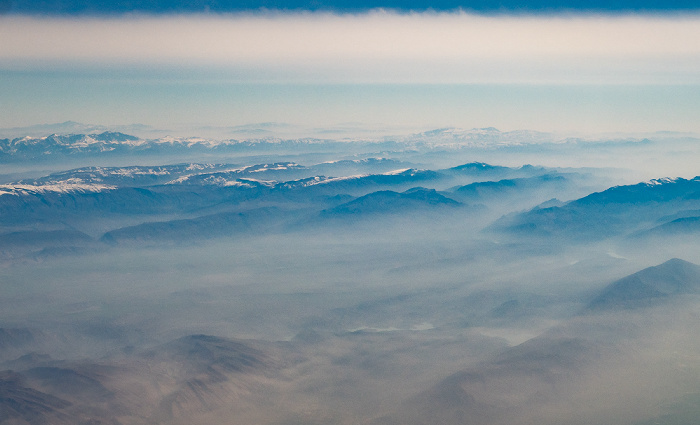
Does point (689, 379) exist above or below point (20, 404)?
below

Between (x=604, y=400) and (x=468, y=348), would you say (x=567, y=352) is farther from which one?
(x=468, y=348)

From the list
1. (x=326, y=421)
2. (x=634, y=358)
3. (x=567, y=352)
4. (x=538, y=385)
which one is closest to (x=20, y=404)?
(x=326, y=421)

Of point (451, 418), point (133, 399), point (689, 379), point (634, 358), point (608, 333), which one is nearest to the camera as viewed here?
point (451, 418)

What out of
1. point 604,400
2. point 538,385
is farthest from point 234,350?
point 604,400

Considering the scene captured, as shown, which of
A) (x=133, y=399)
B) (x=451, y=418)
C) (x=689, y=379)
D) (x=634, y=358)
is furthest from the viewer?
(x=634, y=358)

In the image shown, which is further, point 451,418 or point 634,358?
point 634,358

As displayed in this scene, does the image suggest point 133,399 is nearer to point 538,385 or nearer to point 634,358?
point 538,385

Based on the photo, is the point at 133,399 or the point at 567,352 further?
the point at 567,352

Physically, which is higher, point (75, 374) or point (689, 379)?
point (75, 374)

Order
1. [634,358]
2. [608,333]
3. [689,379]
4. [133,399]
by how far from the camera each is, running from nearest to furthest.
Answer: [133,399] < [689,379] < [634,358] < [608,333]
